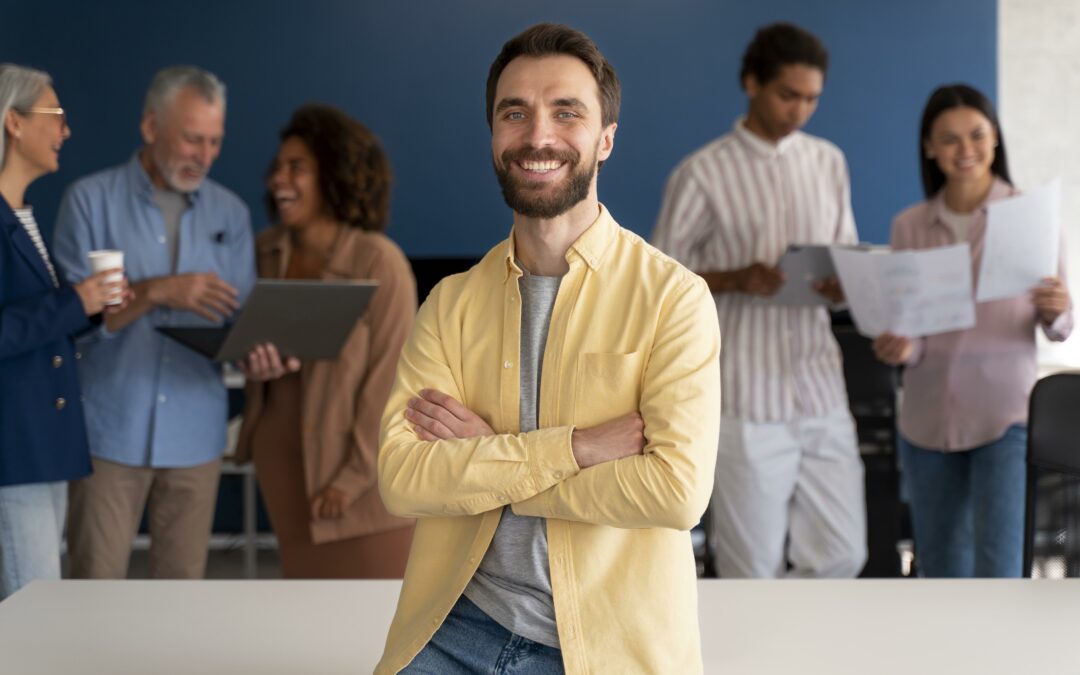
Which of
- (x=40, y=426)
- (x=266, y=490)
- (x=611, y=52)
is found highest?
(x=611, y=52)

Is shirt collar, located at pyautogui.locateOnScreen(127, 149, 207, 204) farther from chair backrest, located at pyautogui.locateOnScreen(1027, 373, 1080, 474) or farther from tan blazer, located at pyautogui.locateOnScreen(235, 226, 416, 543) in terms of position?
chair backrest, located at pyautogui.locateOnScreen(1027, 373, 1080, 474)

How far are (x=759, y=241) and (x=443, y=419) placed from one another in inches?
82.1

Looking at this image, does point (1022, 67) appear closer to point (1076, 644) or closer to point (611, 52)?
point (611, 52)

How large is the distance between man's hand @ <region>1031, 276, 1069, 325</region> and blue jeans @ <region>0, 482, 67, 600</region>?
2.57 meters

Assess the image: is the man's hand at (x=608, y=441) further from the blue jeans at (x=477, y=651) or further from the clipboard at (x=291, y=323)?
the clipboard at (x=291, y=323)

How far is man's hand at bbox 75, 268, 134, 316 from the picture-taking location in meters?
2.81

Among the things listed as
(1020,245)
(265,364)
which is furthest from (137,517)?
(1020,245)

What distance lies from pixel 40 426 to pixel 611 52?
388 centimetres

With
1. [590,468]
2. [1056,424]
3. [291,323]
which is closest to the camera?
[590,468]

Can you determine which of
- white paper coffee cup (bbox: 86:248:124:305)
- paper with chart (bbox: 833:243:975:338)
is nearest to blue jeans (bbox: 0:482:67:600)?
white paper coffee cup (bbox: 86:248:124:305)

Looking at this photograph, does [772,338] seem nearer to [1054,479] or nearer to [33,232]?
[1054,479]

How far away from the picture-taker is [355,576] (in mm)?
3223

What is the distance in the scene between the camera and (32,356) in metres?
2.81

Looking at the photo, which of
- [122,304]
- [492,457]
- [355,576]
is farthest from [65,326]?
[492,457]
